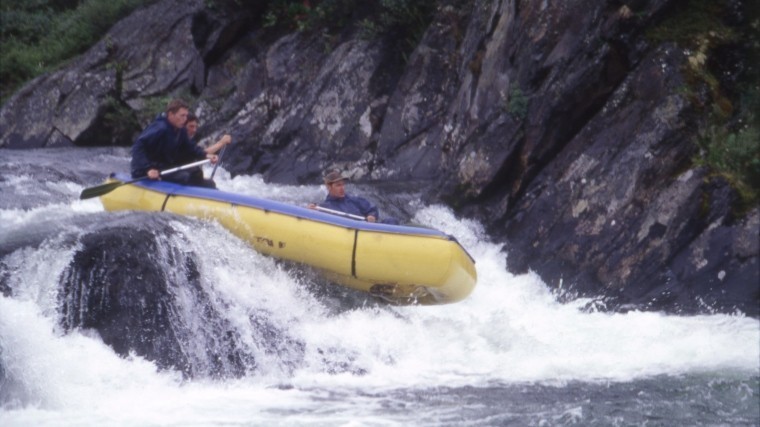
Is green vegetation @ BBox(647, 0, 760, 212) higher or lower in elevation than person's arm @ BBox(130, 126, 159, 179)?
higher

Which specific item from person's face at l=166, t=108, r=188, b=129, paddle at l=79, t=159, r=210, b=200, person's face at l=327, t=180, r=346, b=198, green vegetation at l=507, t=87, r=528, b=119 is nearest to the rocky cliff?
green vegetation at l=507, t=87, r=528, b=119

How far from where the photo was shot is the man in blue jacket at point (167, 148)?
27.7 feet

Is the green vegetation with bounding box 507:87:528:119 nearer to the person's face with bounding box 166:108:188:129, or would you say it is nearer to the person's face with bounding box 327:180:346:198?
the person's face with bounding box 327:180:346:198

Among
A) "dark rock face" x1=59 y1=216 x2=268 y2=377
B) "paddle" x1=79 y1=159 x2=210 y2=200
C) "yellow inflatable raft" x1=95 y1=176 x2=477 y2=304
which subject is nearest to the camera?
"dark rock face" x1=59 y1=216 x2=268 y2=377

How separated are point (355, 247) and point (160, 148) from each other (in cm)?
225

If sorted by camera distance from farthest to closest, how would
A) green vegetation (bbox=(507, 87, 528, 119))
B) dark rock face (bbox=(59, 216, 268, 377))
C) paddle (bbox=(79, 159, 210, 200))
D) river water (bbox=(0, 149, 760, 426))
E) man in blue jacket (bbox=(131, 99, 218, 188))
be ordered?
green vegetation (bbox=(507, 87, 528, 119))
man in blue jacket (bbox=(131, 99, 218, 188))
paddle (bbox=(79, 159, 210, 200))
dark rock face (bbox=(59, 216, 268, 377))
river water (bbox=(0, 149, 760, 426))

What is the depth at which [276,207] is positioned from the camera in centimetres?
776

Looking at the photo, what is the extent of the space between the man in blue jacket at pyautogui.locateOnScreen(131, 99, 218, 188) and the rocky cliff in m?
2.81

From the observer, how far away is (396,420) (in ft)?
18.0

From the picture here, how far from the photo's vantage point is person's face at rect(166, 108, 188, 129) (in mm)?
8433

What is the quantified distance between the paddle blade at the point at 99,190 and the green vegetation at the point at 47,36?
908 centimetres

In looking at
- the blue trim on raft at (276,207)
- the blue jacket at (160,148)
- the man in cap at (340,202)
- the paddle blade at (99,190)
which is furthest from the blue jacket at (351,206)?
the paddle blade at (99,190)

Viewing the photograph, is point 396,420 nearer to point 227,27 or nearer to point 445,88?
point 445,88

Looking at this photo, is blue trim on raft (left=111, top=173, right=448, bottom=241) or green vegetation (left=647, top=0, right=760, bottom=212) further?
green vegetation (left=647, top=0, right=760, bottom=212)
